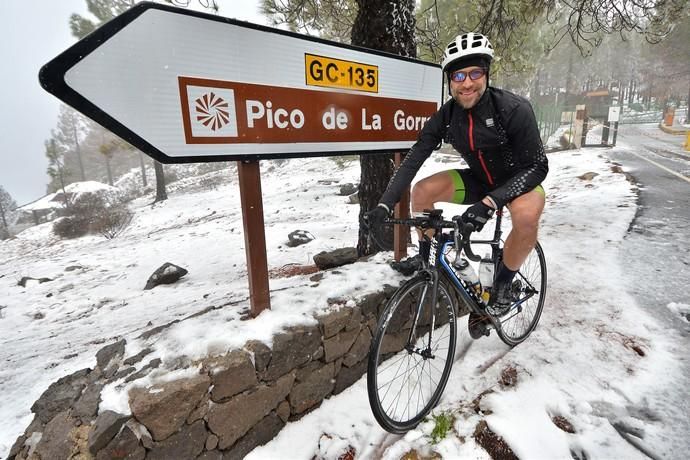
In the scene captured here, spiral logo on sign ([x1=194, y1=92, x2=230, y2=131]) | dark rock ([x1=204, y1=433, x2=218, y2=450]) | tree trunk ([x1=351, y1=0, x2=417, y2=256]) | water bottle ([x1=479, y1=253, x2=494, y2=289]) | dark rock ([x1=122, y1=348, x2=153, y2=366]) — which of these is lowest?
dark rock ([x1=204, y1=433, x2=218, y2=450])

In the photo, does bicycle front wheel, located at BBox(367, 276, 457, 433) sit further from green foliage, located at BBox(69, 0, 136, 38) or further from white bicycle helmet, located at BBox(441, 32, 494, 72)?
green foliage, located at BBox(69, 0, 136, 38)

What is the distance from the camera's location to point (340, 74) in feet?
8.25

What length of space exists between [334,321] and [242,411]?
79 centimetres

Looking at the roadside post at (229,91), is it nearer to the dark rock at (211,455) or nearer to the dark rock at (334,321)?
the dark rock at (334,321)

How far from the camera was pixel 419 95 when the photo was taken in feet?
10.3

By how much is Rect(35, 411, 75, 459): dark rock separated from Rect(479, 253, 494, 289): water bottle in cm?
271

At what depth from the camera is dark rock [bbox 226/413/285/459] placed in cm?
206

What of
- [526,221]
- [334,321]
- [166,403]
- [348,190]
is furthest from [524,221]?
[348,190]

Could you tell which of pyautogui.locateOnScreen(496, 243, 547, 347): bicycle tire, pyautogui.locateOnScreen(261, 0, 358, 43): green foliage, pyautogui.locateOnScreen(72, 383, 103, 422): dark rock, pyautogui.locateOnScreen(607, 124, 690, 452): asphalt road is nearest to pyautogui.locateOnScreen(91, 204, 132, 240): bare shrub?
pyautogui.locateOnScreen(261, 0, 358, 43): green foliage

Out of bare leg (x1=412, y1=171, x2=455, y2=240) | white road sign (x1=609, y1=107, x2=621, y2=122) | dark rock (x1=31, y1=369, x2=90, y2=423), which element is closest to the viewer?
dark rock (x1=31, y1=369, x2=90, y2=423)

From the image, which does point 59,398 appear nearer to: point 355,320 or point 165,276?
point 355,320

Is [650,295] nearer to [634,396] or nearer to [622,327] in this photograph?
[622,327]

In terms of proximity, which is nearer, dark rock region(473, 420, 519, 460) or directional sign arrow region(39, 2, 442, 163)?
directional sign arrow region(39, 2, 442, 163)

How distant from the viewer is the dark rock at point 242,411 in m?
1.95
